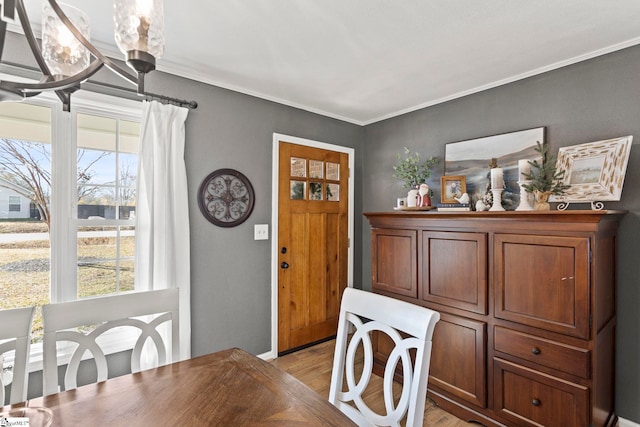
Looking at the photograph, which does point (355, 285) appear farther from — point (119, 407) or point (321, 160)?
point (119, 407)

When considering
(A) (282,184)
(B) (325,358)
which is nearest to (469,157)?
(A) (282,184)

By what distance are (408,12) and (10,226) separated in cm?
261

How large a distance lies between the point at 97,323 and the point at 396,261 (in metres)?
2.04

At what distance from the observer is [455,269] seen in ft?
7.62

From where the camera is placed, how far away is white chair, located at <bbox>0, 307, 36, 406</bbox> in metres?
1.23

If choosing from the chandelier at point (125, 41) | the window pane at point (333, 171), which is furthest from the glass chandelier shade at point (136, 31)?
the window pane at point (333, 171)

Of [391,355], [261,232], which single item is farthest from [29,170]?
[391,355]

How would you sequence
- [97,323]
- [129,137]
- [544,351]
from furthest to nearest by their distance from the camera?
[129,137]
[544,351]
[97,323]

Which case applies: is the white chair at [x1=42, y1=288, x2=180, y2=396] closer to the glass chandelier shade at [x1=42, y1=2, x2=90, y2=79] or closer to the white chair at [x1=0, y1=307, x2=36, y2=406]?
the white chair at [x1=0, y1=307, x2=36, y2=406]

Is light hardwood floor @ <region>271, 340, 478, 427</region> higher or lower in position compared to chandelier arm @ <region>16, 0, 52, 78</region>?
lower

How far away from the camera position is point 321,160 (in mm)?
3508

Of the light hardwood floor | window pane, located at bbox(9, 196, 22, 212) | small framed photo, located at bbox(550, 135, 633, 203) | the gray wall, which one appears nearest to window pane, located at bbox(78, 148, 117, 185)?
window pane, located at bbox(9, 196, 22, 212)

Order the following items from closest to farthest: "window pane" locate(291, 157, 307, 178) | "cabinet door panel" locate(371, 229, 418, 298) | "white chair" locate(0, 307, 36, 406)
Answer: "white chair" locate(0, 307, 36, 406), "cabinet door panel" locate(371, 229, 418, 298), "window pane" locate(291, 157, 307, 178)

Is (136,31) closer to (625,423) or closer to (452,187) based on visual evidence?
(452,187)
